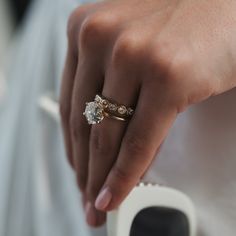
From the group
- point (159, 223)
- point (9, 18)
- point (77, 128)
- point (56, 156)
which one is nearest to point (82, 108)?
point (77, 128)

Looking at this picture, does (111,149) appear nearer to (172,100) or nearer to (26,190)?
(172,100)

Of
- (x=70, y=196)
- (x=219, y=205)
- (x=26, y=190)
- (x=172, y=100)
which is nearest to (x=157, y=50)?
(x=172, y=100)

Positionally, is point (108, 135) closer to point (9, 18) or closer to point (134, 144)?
point (134, 144)

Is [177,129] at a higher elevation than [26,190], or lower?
higher

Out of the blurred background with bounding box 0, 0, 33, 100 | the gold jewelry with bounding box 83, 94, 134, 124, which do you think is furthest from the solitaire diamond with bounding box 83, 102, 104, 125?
the blurred background with bounding box 0, 0, 33, 100

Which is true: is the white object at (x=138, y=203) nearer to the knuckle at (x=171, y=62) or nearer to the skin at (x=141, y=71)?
the skin at (x=141, y=71)

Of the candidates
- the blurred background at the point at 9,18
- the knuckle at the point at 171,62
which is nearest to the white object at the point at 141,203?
the knuckle at the point at 171,62
